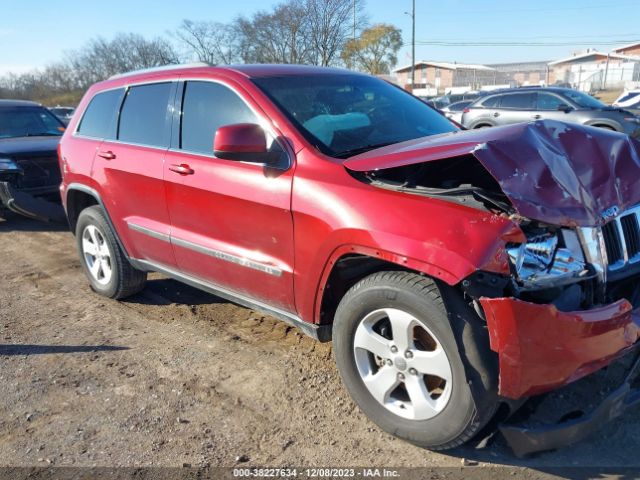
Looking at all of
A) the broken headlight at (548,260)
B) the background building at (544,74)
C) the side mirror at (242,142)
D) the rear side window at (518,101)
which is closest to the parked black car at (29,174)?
the side mirror at (242,142)

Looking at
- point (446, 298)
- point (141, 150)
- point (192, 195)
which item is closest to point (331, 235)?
point (446, 298)

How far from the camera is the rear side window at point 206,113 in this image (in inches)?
136

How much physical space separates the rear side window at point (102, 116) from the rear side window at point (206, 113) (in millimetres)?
1023

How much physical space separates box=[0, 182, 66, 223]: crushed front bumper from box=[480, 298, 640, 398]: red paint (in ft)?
20.7

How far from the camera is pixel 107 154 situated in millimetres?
4352

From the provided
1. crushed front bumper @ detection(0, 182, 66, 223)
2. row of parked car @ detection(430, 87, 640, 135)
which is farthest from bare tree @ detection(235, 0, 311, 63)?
crushed front bumper @ detection(0, 182, 66, 223)

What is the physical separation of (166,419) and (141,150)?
1.99 m

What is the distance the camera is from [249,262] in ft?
10.9

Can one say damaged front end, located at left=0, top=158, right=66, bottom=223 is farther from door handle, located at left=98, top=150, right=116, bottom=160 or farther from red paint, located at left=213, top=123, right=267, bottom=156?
red paint, located at left=213, top=123, right=267, bottom=156

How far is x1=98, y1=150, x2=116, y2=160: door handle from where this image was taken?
4.29m

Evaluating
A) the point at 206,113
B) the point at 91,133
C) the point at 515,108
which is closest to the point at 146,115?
the point at 206,113

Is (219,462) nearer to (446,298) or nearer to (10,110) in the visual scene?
(446,298)

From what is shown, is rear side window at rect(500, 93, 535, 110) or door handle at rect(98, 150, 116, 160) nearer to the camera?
door handle at rect(98, 150, 116, 160)

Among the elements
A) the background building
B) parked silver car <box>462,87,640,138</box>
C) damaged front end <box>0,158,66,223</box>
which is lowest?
damaged front end <box>0,158,66,223</box>
